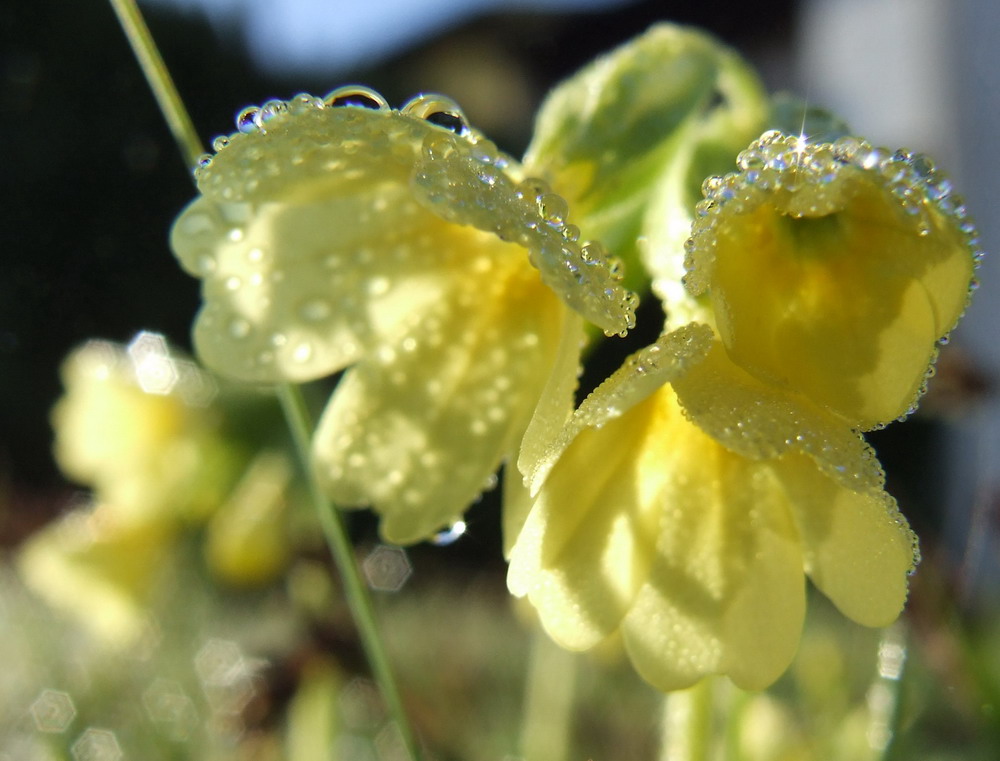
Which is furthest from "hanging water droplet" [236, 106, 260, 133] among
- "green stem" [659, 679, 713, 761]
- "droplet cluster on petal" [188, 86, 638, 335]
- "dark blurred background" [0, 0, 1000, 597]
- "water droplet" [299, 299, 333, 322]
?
"dark blurred background" [0, 0, 1000, 597]

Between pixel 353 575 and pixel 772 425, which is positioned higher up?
pixel 772 425

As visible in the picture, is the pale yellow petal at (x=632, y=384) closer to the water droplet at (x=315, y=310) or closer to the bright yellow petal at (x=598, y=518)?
the bright yellow petal at (x=598, y=518)

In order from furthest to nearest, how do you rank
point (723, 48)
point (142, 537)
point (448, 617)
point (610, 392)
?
point (448, 617)
point (142, 537)
point (723, 48)
point (610, 392)

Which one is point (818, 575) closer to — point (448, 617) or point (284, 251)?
point (284, 251)

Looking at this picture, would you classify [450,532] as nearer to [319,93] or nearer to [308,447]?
[308,447]

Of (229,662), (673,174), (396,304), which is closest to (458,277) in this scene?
(396,304)

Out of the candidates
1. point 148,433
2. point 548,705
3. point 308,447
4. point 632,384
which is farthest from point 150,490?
point 632,384

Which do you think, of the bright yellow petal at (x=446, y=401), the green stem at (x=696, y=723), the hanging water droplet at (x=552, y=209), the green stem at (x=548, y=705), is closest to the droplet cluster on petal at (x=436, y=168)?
the hanging water droplet at (x=552, y=209)

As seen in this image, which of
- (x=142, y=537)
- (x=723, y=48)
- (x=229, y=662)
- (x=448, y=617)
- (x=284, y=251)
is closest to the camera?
(x=284, y=251)
